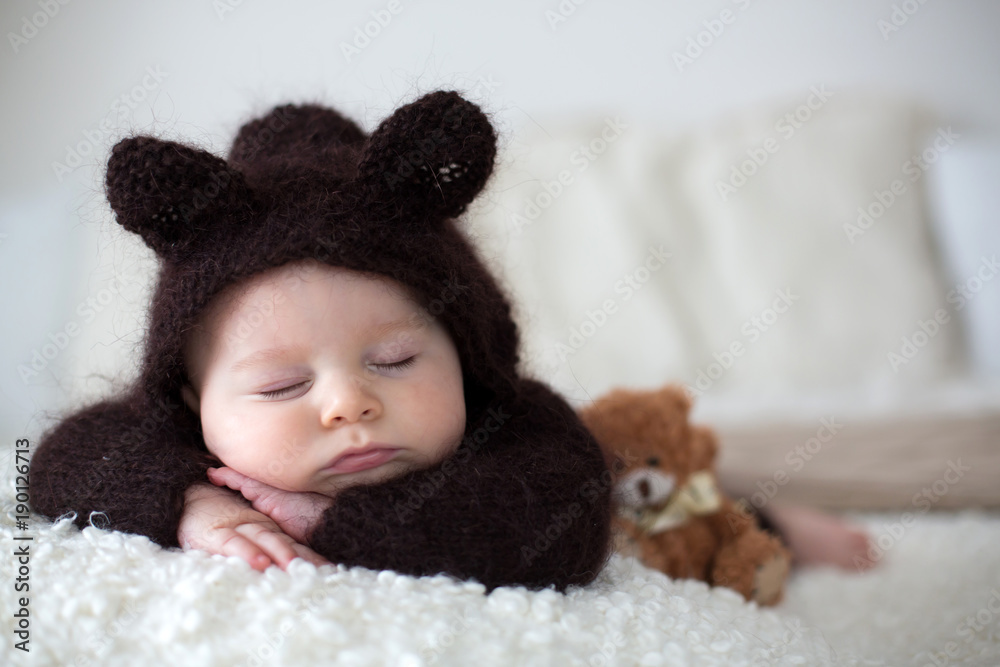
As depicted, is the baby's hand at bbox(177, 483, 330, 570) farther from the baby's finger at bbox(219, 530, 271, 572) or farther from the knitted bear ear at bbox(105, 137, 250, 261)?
the knitted bear ear at bbox(105, 137, 250, 261)

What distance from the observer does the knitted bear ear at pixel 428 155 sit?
77 centimetres

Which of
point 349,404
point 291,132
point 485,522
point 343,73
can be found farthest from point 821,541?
point 343,73

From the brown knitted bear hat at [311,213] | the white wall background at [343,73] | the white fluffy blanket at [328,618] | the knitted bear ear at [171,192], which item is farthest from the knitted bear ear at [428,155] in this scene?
the white wall background at [343,73]

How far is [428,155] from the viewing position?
779mm

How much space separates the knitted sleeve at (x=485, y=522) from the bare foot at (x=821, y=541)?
2.13 feet

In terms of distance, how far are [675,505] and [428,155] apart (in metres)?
0.58

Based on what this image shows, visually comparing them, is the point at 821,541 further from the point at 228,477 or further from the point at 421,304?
the point at 228,477

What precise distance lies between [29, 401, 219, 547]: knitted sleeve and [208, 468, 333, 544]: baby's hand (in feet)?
0.11

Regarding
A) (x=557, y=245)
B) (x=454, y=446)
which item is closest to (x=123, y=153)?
(x=454, y=446)

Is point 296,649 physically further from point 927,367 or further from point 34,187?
point 927,367

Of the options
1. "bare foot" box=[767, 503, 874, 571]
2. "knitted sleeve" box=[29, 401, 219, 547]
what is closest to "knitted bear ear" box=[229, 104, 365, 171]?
"knitted sleeve" box=[29, 401, 219, 547]

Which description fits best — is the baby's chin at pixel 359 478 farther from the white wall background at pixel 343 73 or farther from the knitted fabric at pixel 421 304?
the white wall background at pixel 343 73

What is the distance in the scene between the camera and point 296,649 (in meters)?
0.57

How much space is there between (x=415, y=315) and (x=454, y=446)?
0.47 ft
